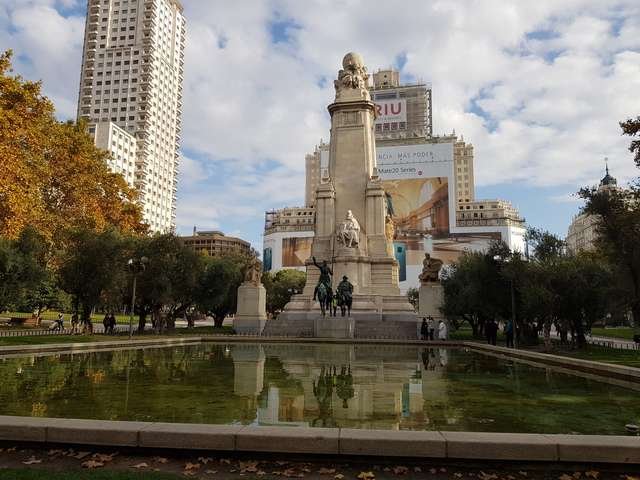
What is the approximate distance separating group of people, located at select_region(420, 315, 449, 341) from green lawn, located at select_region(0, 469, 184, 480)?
24.4 m

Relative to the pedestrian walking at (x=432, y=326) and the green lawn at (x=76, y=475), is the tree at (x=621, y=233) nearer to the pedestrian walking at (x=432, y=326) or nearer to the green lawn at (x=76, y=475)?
the pedestrian walking at (x=432, y=326)

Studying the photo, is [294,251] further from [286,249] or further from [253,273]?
[253,273]

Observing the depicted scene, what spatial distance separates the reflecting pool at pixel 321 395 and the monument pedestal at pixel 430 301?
16.9 meters

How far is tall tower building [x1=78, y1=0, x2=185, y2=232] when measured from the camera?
352 ft

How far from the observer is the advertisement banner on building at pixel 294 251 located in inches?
4220

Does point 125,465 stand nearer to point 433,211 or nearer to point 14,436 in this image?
point 14,436

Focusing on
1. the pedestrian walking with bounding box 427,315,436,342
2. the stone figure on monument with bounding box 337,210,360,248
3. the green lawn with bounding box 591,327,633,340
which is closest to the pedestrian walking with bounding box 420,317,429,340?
the pedestrian walking with bounding box 427,315,436,342

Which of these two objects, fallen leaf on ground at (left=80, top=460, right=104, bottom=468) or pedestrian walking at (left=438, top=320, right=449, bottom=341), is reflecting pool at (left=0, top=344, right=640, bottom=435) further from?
pedestrian walking at (left=438, top=320, right=449, bottom=341)

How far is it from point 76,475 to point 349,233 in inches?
1234

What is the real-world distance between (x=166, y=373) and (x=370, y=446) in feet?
26.8

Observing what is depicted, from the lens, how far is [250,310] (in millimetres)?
33562

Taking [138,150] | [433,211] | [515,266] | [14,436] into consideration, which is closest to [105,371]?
[14,436]

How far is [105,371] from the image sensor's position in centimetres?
1228

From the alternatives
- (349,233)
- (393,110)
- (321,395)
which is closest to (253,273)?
(349,233)
